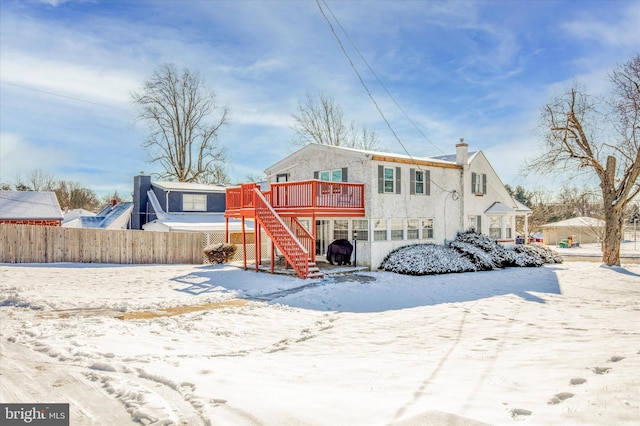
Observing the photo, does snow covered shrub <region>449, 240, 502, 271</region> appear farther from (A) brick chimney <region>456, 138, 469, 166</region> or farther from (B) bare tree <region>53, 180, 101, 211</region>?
(B) bare tree <region>53, 180, 101, 211</region>

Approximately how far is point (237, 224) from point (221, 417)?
24.5 m

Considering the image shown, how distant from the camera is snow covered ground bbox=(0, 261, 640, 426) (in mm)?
4543

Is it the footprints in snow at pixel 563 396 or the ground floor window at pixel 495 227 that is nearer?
the footprints in snow at pixel 563 396

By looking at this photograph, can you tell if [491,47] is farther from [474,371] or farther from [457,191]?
[474,371]

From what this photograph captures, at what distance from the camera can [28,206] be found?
31.0 m

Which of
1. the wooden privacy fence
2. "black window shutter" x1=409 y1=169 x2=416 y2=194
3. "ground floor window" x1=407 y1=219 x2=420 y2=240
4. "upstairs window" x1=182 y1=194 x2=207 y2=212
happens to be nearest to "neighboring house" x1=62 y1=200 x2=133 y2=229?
"upstairs window" x1=182 y1=194 x2=207 y2=212

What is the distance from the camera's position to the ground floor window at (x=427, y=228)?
853 inches

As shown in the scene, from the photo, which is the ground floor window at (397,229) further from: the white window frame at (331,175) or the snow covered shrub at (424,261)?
the white window frame at (331,175)

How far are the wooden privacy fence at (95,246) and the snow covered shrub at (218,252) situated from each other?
1.88m

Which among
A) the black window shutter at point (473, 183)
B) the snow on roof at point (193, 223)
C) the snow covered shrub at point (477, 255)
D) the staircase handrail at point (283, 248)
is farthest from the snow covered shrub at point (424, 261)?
the snow on roof at point (193, 223)

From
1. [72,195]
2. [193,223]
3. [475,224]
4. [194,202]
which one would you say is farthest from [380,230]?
[72,195]

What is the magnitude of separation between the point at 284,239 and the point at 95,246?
33.6ft

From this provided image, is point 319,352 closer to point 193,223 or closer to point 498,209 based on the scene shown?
point 498,209

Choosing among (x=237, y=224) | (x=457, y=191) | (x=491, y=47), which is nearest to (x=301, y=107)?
(x=237, y=224)
